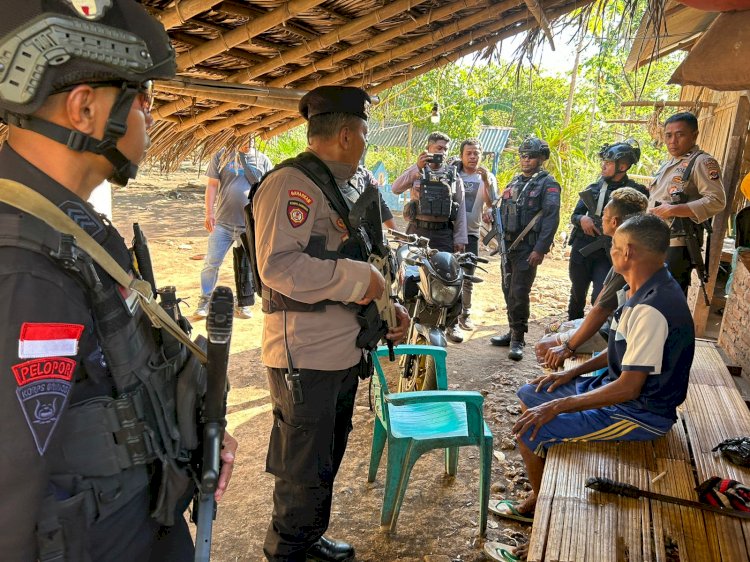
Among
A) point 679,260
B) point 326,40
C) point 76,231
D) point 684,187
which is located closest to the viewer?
point 76,231

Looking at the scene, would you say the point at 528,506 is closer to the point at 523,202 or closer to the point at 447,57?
the point at 447,57

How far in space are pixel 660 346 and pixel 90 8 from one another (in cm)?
237

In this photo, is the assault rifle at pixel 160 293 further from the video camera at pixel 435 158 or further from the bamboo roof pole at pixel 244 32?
the video camera at pixel 435 158

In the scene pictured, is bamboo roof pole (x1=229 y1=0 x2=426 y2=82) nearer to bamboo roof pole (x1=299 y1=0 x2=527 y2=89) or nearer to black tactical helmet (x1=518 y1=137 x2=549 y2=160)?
bamboo roof pole (x1=299 y1=0 x2=527 y2=89)

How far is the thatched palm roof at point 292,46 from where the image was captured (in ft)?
8.33

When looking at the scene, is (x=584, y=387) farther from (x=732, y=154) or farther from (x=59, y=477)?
(x=732, y=154)

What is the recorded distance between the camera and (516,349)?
5570 mm

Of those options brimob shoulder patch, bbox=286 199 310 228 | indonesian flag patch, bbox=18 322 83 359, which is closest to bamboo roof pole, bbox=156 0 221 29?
brimob shoulder patch, bbox=286 199 310 228

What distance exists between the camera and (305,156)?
7.82 feet

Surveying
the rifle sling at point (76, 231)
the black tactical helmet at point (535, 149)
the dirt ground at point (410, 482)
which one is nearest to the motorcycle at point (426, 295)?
the dirt ground at point (410, 482)

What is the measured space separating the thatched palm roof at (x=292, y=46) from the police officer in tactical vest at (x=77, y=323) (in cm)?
116

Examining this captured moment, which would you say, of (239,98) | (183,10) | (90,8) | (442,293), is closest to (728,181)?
(442,293)

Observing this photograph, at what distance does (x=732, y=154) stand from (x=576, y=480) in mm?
Answer: 4539

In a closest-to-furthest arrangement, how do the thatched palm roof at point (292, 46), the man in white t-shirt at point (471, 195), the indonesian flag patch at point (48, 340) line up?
the indonesian flag patch at point (48, 340)
the thatched palm roof at point (292, 46)
the man in white t-shirt at point (471, 195)
